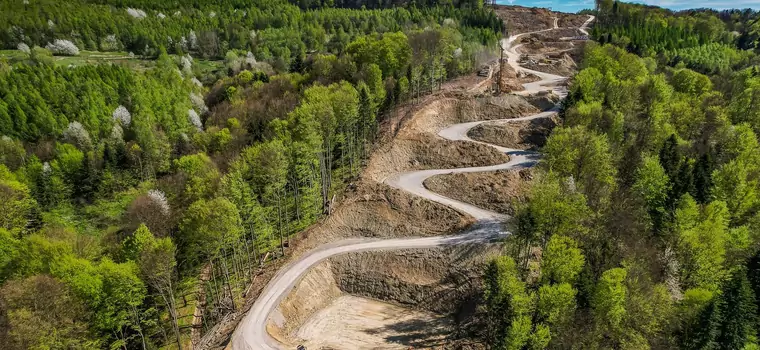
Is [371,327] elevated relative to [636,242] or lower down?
lower down

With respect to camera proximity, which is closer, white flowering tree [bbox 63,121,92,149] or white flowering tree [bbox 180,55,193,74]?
white flowering tree [bbox 63,121,92,149]

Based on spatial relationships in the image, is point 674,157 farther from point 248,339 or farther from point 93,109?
point 93,109

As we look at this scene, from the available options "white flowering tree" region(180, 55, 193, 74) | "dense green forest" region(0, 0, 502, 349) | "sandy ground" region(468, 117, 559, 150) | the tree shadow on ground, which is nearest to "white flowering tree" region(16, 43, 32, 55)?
"dense green forest" region(0, 0, 502, 349)

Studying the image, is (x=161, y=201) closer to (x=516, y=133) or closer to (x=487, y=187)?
(x=487, y=187)

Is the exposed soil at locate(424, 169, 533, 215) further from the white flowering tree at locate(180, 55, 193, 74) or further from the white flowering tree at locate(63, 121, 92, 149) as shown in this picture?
the white flowering tree at locate(180, 55, 193, 74)

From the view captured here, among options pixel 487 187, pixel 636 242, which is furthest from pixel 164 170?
pixel 636 242

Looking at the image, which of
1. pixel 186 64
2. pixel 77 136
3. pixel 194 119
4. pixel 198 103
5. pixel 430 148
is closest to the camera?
pixel 430 148
